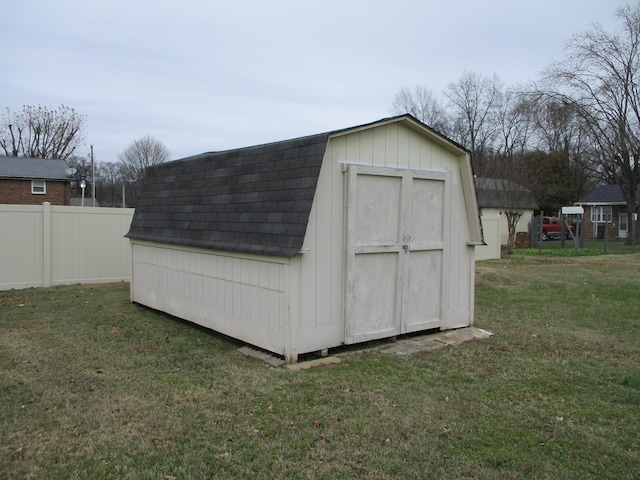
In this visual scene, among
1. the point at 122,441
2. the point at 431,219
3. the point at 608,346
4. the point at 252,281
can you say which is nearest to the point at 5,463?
the point at 122,441

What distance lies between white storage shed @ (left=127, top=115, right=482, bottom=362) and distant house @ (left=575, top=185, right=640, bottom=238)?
117ft

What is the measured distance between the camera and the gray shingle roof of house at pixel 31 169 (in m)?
28.5

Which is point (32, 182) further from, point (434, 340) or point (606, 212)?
point (606, 212)

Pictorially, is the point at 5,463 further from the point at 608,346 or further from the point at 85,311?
the point at 608,346

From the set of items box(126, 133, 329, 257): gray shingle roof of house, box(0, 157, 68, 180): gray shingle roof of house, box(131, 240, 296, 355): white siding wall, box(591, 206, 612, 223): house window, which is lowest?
box(131, 240, 296, 355): white siding wall

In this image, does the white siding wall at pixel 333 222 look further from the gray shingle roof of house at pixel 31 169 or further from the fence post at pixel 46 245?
the gray shingle roof of house at pixel 31 169

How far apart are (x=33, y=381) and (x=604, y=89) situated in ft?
104

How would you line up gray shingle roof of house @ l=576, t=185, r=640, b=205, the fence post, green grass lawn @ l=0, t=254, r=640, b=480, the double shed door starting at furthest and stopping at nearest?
gray shingle roof of house @ l=576, t=185, r=640, b=205 → the fence post → the double shed door → green grass lawn @ l=0, t=254, r=640, b=480

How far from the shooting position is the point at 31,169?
29297mm

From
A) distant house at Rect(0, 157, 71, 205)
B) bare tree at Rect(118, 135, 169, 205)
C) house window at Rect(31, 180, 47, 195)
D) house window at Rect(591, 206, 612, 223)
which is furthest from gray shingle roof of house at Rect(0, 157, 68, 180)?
house window at Rect(591, 206, 612, 223)

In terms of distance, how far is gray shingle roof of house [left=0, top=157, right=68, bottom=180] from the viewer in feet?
93.6

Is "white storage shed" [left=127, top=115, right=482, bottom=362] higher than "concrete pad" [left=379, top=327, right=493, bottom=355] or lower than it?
higher

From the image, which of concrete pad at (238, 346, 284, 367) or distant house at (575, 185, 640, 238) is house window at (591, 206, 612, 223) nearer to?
distant house at (575, 185, 640, 238)

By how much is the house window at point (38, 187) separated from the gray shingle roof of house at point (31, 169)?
1.25 feet
